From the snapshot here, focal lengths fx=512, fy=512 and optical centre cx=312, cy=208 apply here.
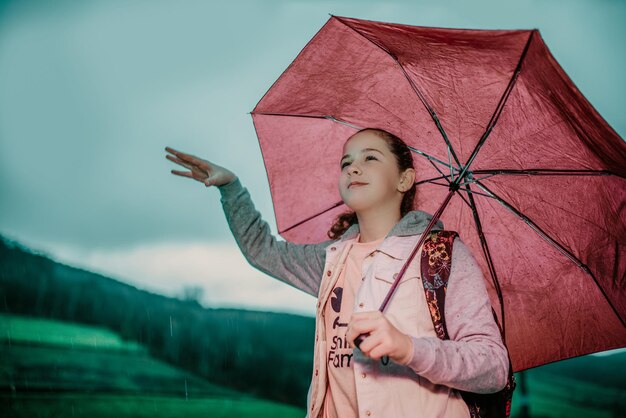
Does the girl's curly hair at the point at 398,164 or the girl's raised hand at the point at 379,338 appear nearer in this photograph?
the girl's raised hand at the point at 379,338

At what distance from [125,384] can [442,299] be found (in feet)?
15.8

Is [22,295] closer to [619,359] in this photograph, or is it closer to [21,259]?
[21,259]

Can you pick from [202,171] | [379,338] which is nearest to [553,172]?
[379,338]

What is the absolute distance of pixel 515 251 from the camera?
1795 mm

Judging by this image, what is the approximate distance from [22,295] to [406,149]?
15.5 feet

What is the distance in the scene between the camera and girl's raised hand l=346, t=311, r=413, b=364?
102 cm

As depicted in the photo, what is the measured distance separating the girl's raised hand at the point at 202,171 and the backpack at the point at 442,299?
0.68 metres

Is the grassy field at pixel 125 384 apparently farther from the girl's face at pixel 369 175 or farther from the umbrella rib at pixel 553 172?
the umbrella rib at pixel 553 172

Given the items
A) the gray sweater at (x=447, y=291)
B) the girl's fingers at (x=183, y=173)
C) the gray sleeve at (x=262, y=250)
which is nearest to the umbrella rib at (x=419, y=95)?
the gray sweater at (x=447, y=291)

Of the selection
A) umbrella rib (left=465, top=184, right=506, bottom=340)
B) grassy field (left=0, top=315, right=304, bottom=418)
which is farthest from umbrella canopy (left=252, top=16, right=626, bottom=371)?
grassy field (left=0, top=315, right=304, bottom=418)

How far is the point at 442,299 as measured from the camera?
131 centimetres

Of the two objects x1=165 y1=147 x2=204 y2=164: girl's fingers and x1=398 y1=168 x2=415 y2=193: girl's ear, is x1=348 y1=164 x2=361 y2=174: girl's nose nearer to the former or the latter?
x1=398 y1=168 x2=415 y2=193: girl's ear

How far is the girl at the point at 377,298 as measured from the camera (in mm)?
1117

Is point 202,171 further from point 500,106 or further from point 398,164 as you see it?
point 500,106
